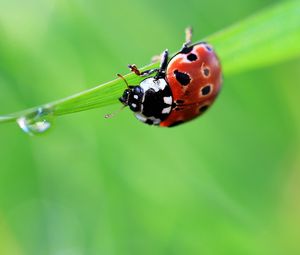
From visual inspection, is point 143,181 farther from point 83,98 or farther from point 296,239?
point 83,98

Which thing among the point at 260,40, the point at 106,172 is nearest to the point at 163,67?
the point at 260,40

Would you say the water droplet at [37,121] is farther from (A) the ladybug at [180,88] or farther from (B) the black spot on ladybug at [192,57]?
(B) the black spot on ladybug at [192,57]

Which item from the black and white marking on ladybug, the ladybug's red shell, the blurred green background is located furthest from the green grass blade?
the blurred green background

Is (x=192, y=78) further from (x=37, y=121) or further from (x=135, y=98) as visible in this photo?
(x=37, y=121)

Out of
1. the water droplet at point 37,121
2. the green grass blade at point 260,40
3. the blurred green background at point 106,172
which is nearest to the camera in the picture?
the water droplet at point 37,121

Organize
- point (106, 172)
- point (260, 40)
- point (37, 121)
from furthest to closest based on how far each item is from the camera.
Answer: point (106, 172) → point (260, 40) → point (37, 121)

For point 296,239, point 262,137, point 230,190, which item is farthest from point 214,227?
point 262,137

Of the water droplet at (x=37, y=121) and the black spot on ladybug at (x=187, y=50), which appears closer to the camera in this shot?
the water droplet at (x=37, y=121)

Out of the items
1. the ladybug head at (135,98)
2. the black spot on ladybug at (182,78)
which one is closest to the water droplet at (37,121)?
the ladybug head at (135,98)
